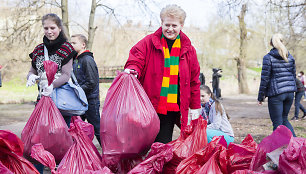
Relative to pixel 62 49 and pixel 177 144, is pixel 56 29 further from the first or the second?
pixel 177 144

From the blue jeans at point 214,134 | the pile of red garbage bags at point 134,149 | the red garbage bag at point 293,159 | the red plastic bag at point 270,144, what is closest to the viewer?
the red garbage bag at point 293,159

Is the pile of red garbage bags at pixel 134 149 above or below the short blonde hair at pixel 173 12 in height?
below

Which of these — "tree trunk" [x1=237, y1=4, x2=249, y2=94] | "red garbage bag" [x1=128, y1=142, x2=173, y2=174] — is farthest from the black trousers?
"tree trunk" [x1=237, y1=4, x2=249, y2=94]

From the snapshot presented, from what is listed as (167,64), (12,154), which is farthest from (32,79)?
(167,64)

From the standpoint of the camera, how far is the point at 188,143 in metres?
2.50

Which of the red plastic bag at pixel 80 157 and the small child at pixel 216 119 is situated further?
the small child at pixel 216 119

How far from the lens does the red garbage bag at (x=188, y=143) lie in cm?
242

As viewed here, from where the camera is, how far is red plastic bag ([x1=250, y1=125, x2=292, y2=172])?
1.98 meters

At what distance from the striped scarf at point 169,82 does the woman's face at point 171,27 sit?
0.30 ft

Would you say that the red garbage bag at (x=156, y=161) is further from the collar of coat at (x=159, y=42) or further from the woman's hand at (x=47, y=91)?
the woman's hand at (x=47, y=91)

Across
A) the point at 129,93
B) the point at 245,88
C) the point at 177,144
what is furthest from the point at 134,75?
the point at 245,88

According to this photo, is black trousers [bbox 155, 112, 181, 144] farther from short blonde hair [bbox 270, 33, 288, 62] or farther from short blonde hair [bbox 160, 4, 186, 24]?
short blonde hair [bbox 270, 33, 288, 62]

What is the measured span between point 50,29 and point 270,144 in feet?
7.10

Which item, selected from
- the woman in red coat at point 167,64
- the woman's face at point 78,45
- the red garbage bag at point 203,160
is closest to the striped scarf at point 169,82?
the woman in red coat at point 167,64
